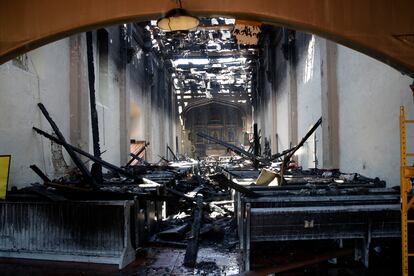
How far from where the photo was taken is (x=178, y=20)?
152 inches

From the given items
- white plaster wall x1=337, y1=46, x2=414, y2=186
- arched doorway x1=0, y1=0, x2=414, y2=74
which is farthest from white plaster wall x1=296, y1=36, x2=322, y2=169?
arched doorway x1=0, y1=0, x2=414, y2=74

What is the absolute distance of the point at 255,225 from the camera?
A: 14.5ft

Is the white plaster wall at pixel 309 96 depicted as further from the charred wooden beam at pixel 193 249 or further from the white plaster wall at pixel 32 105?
the white plaster wall at pixel 32 105

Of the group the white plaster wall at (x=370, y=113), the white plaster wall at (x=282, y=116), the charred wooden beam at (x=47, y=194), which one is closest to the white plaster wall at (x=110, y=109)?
the charred wooden beam at (x=47, y=194)

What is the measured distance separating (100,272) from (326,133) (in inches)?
256

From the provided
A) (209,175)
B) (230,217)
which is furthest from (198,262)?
(230,217)

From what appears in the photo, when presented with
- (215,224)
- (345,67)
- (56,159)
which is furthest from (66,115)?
(345,67)

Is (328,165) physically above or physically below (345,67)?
below

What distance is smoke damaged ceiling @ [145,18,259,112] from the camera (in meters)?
17.6

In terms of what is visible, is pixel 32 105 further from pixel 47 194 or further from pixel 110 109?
pixel 110 109

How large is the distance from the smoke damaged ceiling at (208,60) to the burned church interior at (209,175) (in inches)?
211

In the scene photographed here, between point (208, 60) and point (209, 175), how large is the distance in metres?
15.9

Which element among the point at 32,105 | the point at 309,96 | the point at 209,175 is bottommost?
the point at 209,175

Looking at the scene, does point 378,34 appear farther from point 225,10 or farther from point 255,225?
point 255,225
